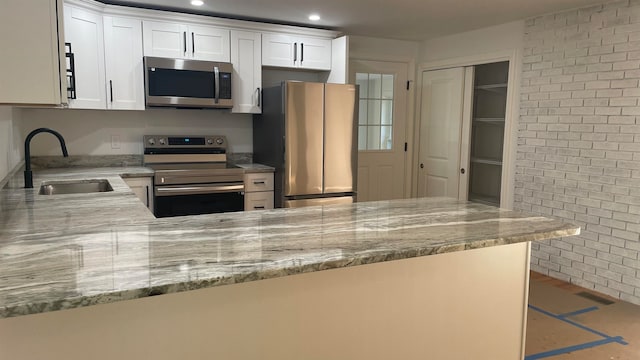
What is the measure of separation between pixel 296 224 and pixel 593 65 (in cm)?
321

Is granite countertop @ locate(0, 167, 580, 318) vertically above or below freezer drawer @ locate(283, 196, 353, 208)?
above

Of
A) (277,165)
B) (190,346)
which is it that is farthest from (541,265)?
(190,346)

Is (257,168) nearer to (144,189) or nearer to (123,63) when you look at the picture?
(144,189)

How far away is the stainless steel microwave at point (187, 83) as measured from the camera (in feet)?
12.7

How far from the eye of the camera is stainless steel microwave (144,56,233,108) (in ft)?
12.7

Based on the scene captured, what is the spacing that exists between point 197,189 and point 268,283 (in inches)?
103

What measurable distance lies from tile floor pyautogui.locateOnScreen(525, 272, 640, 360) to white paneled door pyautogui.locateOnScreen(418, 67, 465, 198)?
66.6 inches

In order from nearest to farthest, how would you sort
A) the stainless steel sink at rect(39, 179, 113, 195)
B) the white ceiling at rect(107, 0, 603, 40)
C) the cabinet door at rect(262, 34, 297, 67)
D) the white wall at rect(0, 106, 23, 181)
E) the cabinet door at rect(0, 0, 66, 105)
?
the cabinet door at rect(0, 0, 66, 105) < the white wall at rect(0, 106, 23, 181) < the stainless steel sink at rect(39, 179, 113, 195) < the white ceiling at rect(107, 0, 603, 40) < the cabinet door at rect(262, 34, 297, 67)

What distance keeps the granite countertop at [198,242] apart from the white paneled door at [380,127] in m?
3.09

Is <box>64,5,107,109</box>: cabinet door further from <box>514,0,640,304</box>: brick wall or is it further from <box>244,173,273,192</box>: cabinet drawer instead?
<box>514,0,640,304</box>: brick wall

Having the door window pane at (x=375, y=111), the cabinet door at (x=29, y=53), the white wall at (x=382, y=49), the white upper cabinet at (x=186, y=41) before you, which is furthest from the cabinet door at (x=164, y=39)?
the cabinet door at (x=29, y=53)

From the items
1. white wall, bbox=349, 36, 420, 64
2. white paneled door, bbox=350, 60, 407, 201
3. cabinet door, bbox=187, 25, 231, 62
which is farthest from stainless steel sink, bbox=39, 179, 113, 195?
white wall, bbox=349, 36, 420, 64

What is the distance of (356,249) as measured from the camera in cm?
143

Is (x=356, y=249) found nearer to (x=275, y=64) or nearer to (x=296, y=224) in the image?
(x=296, y=224)
